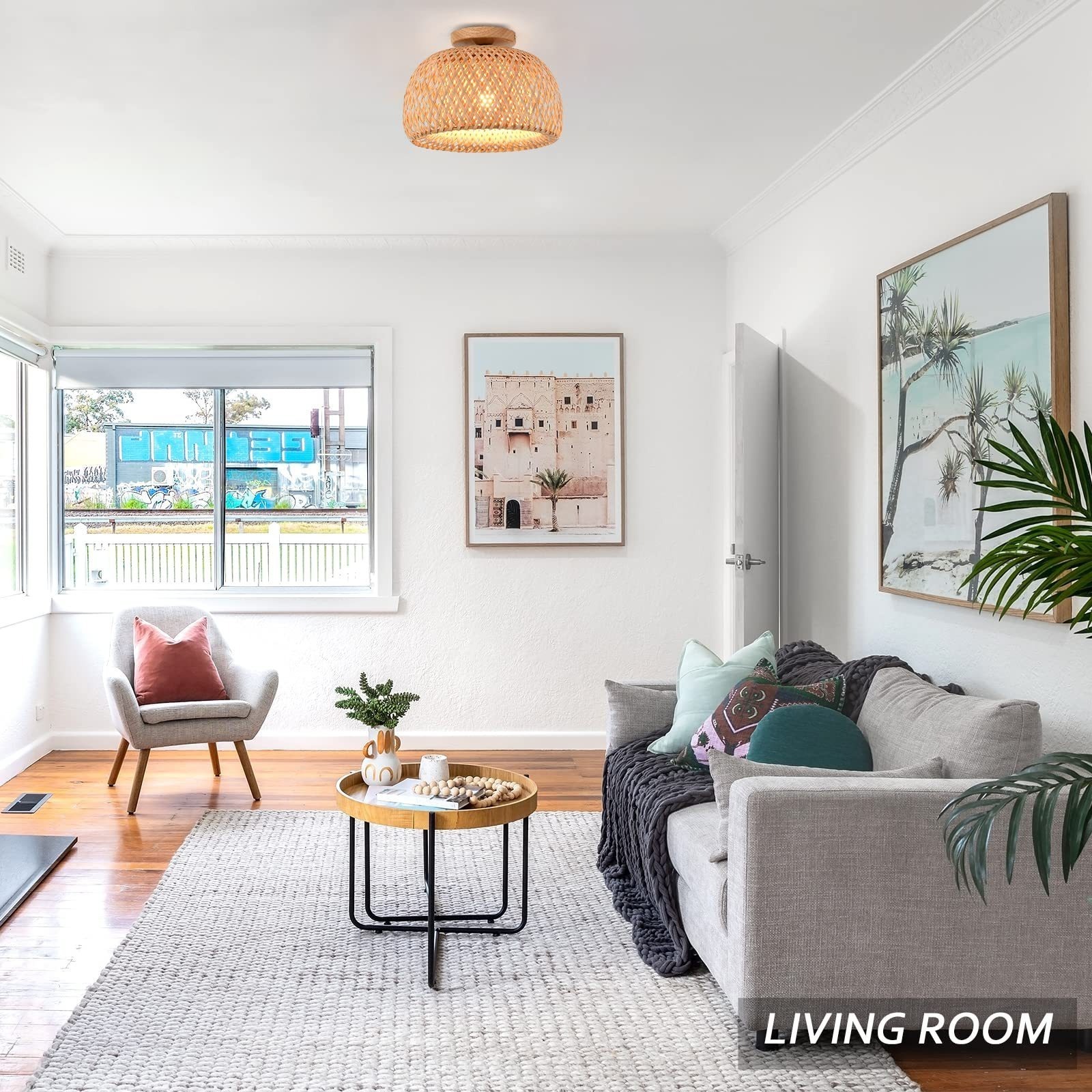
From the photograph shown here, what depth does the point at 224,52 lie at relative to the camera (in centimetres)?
319

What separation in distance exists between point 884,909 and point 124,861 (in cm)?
271

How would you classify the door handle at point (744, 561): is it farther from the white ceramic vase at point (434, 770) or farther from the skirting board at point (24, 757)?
the skirting board at point (24, 757)

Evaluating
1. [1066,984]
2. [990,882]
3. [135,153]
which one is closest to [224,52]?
[135,153]

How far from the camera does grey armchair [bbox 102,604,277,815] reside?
4.41 m

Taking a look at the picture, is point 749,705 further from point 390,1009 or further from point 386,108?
point 386,108

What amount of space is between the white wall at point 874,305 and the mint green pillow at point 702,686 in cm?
56

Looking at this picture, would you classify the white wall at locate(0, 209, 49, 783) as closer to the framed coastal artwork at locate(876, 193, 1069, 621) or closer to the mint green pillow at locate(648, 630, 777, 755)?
the mint green pillow at locate(648, 630, 777, 755)

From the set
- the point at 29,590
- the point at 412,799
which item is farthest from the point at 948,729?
the point at 29,590

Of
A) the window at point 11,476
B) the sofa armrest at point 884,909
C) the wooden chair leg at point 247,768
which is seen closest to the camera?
the sofa armrest at point 884,909

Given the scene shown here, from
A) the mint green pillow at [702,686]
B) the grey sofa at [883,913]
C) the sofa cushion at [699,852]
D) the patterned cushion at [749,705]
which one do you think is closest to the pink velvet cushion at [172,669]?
the mint green pillow at [702,686]

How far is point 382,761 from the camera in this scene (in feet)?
10.6

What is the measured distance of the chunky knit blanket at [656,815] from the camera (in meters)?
2.93

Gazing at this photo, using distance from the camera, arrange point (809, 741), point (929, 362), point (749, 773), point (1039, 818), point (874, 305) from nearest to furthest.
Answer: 1. point (1039, 818)
2. point (749, 773)
3. point (809, 741)
4. point (929, 362)
5. point (874, 305)

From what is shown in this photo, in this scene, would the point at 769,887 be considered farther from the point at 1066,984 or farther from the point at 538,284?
the point at 538,284
